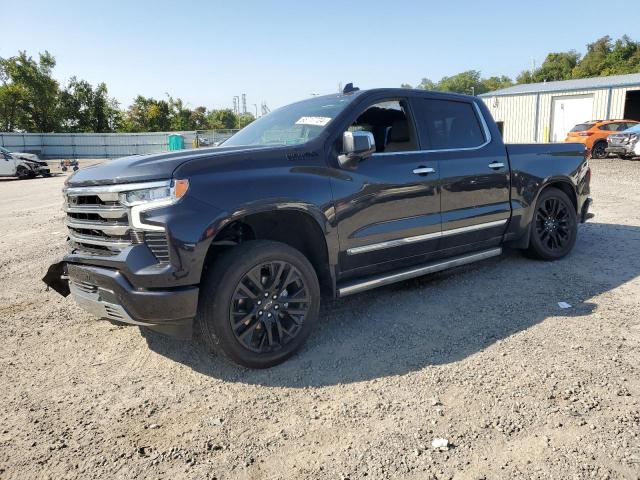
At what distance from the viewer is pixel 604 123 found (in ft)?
70.3

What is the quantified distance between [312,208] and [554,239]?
11.6 feet

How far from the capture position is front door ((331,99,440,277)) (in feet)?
12.5

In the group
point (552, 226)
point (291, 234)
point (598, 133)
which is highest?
point (598, 133)

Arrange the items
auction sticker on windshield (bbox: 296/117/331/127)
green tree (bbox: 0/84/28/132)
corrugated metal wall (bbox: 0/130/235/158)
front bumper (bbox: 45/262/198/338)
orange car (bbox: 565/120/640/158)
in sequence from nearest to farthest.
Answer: front bumper (bbox: 45/262/198/338), auction sticker on windshield (bbox: 296/117/331/127), orange car (bbox: 565/120/640/158), corrugated metal wall (bbox: 0/130/235/158), green tree (bbox: 0/84/28/132)

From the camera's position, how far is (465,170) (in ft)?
15.3

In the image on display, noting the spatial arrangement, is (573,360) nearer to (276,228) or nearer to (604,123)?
(276,228)

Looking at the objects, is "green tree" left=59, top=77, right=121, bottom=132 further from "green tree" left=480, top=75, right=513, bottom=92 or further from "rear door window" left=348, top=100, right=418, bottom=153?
"green tree" left=480, top=75, right=513, bottom=92

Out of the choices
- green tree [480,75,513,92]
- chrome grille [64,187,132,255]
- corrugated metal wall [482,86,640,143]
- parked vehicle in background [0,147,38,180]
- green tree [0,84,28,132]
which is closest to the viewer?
chrome grille [64,187,132,255]

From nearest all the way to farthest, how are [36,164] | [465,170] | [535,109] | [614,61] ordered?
[465,170]
[36,164]
[535,109]
[614,61]

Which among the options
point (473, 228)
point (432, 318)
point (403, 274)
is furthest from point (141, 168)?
point (473, 228)

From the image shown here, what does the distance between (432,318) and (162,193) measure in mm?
2442

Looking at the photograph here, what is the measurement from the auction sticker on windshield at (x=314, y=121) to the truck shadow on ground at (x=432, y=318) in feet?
5.44

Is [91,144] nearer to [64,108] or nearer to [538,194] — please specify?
[64,108]

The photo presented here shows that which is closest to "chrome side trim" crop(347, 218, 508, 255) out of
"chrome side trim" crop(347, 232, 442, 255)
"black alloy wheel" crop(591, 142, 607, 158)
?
"chrome side trim" crop(347, 232, 442, 255)
